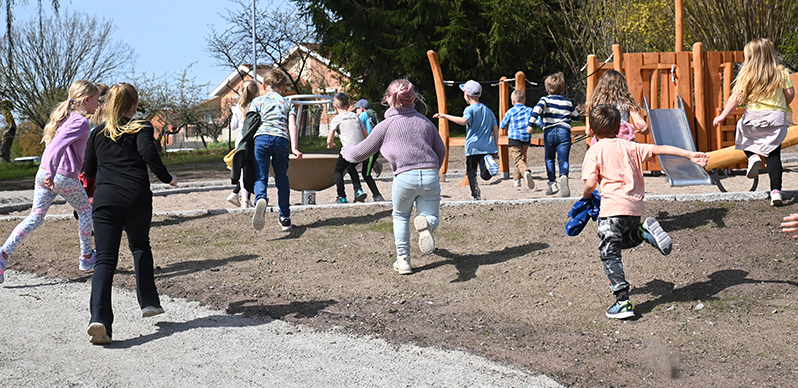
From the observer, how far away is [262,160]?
24.7ft

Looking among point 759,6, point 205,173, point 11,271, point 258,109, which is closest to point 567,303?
point 258,109

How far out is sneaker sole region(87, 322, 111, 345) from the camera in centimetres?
429

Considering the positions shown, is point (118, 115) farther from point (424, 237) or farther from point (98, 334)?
point (424, 237)

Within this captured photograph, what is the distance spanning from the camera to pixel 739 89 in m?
6.98

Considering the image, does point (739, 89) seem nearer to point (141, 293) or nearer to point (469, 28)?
point (141, 293)

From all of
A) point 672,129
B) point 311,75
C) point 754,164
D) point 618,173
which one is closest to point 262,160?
point 618,173

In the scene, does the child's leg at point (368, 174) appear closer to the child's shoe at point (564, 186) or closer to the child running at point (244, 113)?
the child running at point (244, 113)

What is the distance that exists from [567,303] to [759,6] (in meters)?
20.9

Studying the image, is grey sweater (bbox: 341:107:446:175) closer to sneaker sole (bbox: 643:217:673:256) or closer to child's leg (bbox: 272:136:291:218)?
sneaker sole (bbox: 643:217:673:256)

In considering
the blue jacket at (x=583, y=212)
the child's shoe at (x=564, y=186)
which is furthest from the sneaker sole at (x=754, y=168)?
the blue jacket at (x=583, y=212)

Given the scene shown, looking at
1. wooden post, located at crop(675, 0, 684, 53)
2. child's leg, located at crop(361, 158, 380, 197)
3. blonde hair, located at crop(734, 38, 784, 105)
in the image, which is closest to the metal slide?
wooden post, located at crop(675, 0, 684, 53)

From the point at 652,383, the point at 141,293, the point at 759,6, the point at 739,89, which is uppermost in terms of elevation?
the point at 759,6

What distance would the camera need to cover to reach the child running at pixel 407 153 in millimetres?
5707

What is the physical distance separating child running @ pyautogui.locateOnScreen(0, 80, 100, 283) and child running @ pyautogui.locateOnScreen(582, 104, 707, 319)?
153 inches
